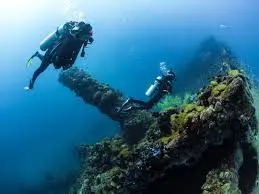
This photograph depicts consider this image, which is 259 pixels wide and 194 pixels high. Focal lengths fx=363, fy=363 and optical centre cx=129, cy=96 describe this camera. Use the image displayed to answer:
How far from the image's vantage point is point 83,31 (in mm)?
10547

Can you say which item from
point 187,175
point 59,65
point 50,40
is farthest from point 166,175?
point 50,40

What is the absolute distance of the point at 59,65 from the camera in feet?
35.7

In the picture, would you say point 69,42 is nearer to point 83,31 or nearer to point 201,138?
point 83,31

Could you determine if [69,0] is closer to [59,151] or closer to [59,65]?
[59,151]

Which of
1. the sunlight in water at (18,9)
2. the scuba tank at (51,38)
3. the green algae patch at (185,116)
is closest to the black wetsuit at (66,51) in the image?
the scuba tank at (51,38)

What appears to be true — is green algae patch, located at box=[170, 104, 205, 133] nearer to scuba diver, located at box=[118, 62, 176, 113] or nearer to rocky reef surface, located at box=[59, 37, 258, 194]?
rocky reef surface, located at box=[59, 37, 258, 194]

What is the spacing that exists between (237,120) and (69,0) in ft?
249

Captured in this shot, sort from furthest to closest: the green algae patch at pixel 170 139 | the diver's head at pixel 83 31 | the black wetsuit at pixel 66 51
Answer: the black wetsuit at pixel 66 51
the diver's head at pixel 83 31
the green algae patch at pixel 170 139

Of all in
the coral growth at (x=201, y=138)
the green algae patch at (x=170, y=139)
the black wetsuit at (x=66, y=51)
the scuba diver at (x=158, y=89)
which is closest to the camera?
the coral growth at (x=201, y=138)

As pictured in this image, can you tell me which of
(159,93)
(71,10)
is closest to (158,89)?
(159,93)

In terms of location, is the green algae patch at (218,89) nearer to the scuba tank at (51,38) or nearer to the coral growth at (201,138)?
the coral growth at (201,138)

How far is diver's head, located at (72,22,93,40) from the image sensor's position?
1052cm

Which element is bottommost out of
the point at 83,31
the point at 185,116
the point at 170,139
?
the point at 170,139

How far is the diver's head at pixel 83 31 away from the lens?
10516 mm
